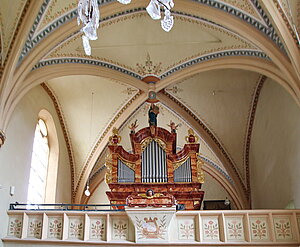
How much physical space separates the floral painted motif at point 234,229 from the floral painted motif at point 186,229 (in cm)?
78

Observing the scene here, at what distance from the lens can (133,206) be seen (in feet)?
30.4

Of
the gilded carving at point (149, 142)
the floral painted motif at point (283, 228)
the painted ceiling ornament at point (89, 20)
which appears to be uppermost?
the gilded carving at point (149, 142)


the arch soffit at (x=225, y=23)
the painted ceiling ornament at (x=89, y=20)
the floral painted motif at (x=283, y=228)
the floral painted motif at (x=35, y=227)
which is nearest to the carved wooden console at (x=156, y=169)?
the floral painted motif at (x=35, y=227)

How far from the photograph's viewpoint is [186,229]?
30.6 feet

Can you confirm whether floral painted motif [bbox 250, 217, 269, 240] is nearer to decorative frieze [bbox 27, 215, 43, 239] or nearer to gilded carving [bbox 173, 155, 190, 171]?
gilded carving [bbox 173, 155, 190, 171]

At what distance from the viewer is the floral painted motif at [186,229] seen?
9250 millimetres

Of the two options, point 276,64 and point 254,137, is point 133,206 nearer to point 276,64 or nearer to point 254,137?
point 276,64

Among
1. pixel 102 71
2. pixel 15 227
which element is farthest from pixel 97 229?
pixel 102 71

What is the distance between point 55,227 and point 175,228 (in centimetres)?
267

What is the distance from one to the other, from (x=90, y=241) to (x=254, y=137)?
6697mm

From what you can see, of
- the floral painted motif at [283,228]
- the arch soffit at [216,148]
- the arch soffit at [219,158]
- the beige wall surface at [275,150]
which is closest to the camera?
the floral painted motif at [283,228]

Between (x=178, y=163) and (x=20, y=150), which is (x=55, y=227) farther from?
(x=178, y=163)

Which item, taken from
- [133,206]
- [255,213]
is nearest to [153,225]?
[133,206]

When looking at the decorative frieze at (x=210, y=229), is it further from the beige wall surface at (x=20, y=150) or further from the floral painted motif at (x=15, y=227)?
the beige wall surface at (x=20, y=150)
